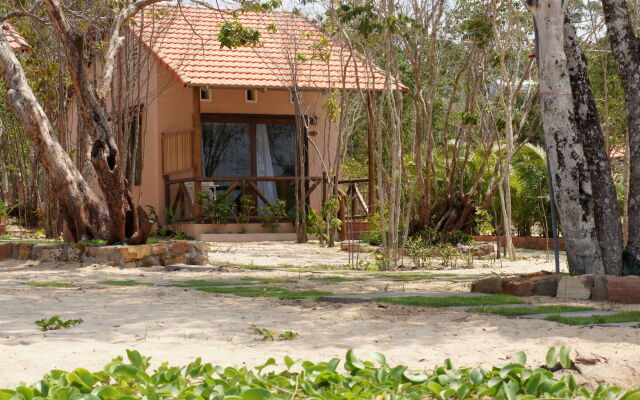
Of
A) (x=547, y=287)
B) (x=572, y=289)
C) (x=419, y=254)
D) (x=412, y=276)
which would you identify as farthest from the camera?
(x=419, y=254)

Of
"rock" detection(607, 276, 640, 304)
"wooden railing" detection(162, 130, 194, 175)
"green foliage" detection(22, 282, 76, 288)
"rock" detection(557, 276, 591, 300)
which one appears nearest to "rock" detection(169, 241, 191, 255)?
"green foliage" detection(22, 282, 76, 288)

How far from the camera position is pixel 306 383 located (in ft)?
12.3

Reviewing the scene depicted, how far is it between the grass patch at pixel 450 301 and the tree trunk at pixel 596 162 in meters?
1.18

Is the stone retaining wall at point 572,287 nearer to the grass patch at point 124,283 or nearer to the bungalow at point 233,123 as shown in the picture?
the grass patch at point 124,283

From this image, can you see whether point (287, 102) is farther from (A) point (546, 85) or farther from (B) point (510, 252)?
(A) point (546, 85)

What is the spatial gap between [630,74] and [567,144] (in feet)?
2.83

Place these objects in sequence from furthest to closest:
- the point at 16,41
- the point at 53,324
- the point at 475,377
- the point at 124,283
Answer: the point at 16,41 < the point at 124,283 < the point at 53,324 < the point at 475,377

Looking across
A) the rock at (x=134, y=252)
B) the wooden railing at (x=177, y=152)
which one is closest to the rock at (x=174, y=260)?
the rock at (x=134, y=252)

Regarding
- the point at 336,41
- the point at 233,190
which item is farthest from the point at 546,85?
the point at 233,190

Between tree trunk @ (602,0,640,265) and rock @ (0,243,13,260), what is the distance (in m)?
7.88

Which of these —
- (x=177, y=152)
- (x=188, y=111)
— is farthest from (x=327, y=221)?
(x=188, y=111)

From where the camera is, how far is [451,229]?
582 inches

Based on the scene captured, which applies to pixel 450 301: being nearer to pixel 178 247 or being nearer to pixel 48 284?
pixel 48 284

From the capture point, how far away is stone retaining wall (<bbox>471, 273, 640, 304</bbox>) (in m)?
6.71
